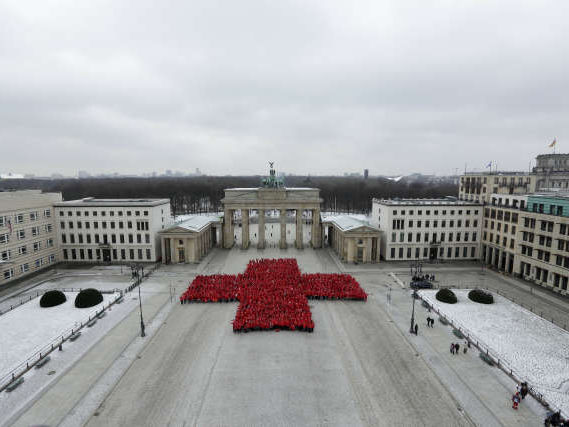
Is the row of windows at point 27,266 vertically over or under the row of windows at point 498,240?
under

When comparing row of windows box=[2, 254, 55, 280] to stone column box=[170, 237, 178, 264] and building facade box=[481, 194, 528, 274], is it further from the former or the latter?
building facade box=[481, 194, 528, 274]

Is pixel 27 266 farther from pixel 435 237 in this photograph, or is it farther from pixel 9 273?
pixel 435 237

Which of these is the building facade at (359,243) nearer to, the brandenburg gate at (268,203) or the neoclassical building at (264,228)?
the neoclassical building at (264,228)

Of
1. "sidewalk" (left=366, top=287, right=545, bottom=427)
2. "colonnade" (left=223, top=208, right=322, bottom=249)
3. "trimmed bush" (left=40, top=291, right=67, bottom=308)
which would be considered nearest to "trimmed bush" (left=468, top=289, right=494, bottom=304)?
"sidewalk" (left=366, top=287, right=545, bottom=427)

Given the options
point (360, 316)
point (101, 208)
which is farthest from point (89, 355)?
point (101, 208)

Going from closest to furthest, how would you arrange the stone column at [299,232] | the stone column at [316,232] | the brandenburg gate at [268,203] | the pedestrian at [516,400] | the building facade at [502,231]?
the pedestrian at [516,400]
the building facade at [502,231]
the brandenburg gate at [268,203]
the stone column at [299,232]
the stone column at [316,232]

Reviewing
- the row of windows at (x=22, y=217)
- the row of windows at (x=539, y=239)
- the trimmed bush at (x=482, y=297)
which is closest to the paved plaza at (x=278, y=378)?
the trimmed bush at (x=482, y=297)

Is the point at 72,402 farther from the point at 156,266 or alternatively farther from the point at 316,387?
the point at 156,266

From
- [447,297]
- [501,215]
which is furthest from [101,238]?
[501,215]
